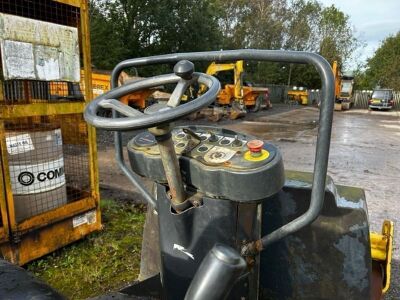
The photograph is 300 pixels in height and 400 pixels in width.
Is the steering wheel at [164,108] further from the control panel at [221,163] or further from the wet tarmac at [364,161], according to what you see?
the wet tarmac at [364,161]

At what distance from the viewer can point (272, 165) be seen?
105cm

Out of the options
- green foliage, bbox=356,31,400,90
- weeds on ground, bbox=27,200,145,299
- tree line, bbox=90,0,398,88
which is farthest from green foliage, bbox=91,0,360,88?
weeds on ground, bbox=27,200,145,299

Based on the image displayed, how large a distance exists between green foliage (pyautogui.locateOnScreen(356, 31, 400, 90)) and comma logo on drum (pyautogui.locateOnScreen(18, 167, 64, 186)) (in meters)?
35.4

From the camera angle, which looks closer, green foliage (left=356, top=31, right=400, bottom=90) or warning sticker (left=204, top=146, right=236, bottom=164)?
warning sticker (left=204, top=146, right=236, bottom=164)

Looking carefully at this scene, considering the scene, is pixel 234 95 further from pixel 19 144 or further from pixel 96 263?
pixel 19 144

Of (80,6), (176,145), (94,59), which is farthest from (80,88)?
(94,59)

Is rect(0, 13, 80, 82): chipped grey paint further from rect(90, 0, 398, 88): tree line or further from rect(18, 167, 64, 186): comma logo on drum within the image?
rect(90, 0, 398, 88): tree line

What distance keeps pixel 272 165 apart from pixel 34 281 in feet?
2.41

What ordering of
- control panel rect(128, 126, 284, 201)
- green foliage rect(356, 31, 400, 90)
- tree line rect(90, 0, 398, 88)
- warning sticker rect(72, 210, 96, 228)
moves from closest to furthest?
1. control panel rect(128, 126, 284, 201)
2. warning sticker rect(72, 210, 96, 228)
3. tree line rect(90, 0, 398, 88)
4. green foliage rect(356, 31, 400, 90)

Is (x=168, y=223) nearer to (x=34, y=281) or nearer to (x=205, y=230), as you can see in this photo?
(x=205, y=230)

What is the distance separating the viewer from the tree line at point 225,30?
18781mm

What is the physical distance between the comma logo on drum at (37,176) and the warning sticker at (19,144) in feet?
0.58

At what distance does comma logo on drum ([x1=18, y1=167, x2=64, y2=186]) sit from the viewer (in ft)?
8.93

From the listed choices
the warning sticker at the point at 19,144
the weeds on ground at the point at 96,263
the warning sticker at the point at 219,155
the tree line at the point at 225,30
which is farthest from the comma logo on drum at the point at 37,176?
the tree line at the point at 225,30
